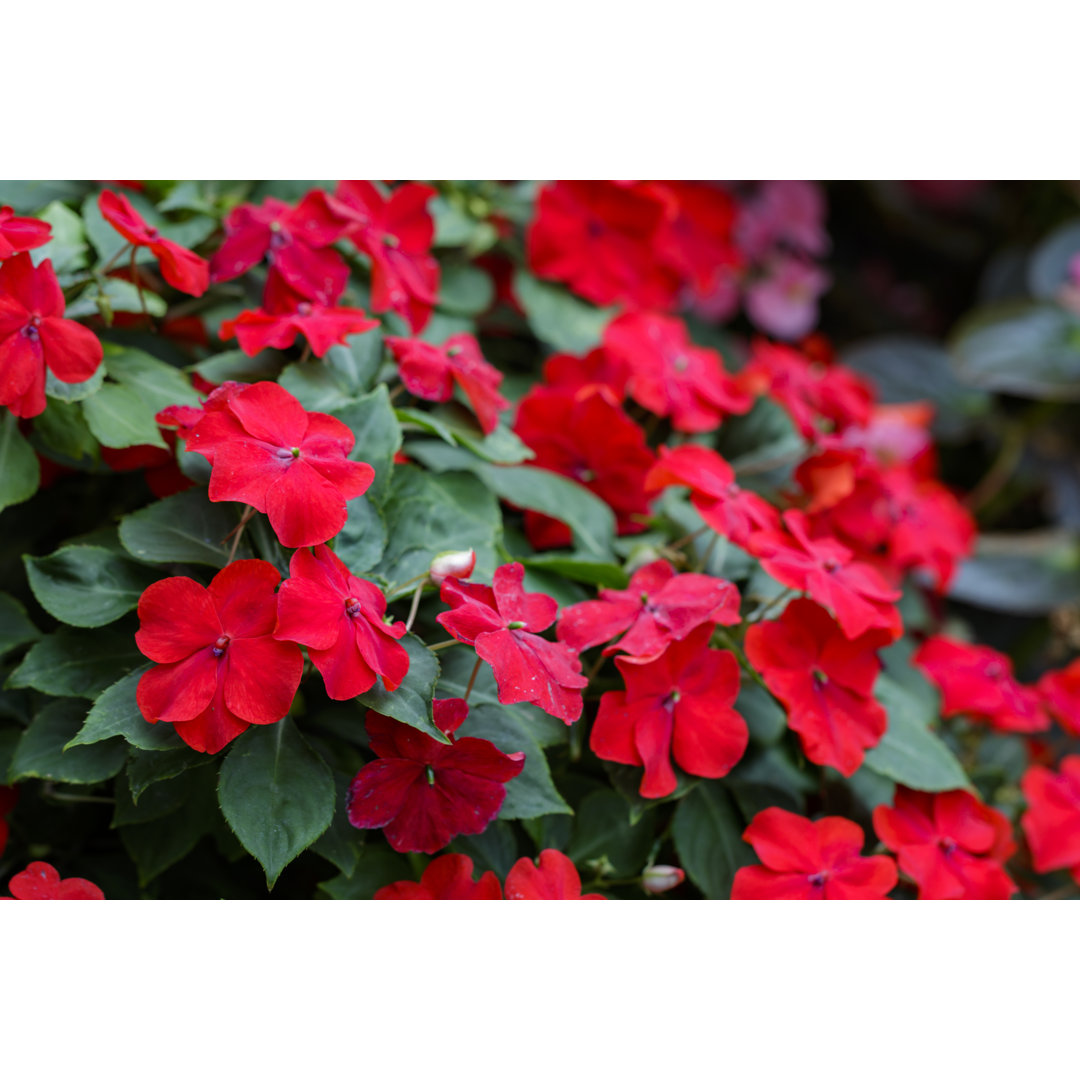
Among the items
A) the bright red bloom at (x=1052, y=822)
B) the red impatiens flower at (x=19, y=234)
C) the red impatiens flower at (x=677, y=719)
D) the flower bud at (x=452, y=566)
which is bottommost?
the bright red bloom at (x=1052, y=822)

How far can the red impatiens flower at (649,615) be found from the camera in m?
0.64

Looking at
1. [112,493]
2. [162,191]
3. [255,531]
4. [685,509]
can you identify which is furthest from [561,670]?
[162,191]

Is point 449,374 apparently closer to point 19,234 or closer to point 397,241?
point 397,241

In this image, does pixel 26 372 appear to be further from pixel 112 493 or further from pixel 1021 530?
pixel 1021 530

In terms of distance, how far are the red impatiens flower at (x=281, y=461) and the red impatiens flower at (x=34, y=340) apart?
0.41 ft

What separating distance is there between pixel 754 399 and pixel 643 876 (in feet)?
1.83

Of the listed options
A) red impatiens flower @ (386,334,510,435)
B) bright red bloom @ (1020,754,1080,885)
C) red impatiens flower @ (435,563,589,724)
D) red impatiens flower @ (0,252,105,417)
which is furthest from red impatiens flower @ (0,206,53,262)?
bright red bloom @ (1020,754,1080,885)

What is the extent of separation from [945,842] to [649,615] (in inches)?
12.7

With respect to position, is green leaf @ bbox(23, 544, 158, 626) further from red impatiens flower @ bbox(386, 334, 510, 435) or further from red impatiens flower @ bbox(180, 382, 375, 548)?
red impatiens flower @ bbox(386, 334, 510, 435)

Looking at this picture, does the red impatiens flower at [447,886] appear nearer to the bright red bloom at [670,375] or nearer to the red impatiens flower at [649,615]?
the red impatiens flower at [649,615]

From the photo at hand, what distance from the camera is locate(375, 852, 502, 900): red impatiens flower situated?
0.65m

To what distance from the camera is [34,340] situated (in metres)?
0.63

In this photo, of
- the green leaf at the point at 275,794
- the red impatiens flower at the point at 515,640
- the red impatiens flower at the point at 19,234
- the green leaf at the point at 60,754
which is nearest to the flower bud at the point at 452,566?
the red impatiens flower at the point at 515,640

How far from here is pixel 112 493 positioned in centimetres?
86
